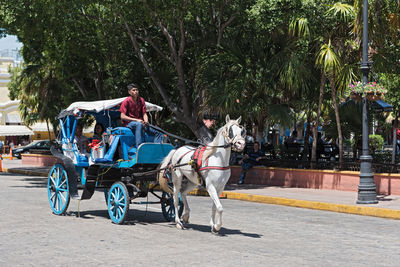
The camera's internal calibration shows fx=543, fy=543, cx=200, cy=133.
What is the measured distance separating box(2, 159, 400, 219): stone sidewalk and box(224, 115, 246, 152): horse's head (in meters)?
5.76

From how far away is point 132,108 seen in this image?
11.0 m

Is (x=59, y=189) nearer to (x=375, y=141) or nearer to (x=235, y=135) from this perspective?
(x=235, y=135)

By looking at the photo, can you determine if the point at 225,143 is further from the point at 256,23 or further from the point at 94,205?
the point at 256,23

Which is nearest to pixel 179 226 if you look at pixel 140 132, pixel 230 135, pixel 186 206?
pixel 186 206

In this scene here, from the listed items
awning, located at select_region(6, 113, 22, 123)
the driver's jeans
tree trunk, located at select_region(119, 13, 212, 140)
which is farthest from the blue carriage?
awning, located at select_region(6, 113, 22, 123)

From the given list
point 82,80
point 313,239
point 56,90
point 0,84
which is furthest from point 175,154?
point 0,84

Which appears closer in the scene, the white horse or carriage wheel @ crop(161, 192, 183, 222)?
the white horse

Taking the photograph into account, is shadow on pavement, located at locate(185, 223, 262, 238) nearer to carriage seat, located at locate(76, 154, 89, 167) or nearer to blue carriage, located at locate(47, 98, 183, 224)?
blue carriage, located at locate(47, 98, 183, 224)

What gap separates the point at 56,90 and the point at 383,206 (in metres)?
21.8

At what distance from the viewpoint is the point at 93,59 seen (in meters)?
24.2

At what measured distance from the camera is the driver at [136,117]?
419 inches

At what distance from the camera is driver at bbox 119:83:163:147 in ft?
34.9

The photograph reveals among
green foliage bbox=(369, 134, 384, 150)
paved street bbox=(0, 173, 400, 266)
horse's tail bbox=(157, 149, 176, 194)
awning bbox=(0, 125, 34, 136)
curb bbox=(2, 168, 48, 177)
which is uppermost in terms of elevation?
awning bbox=(0, 125, 34, 136)

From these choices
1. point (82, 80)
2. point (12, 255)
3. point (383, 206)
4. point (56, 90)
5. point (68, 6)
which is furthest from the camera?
point (56, 90)
